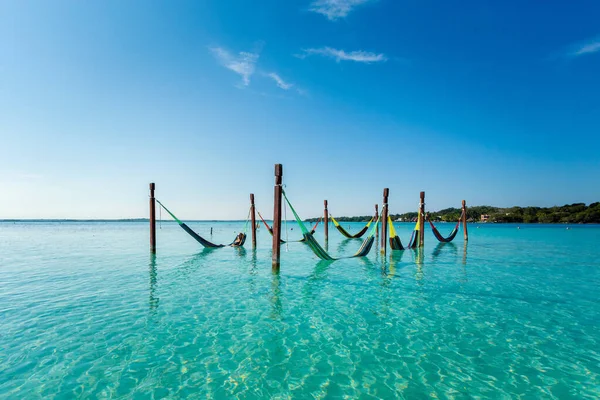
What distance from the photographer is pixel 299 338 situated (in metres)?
5.71

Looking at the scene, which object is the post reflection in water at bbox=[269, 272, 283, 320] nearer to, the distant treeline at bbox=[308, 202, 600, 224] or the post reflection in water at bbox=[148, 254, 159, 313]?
the post reflection in water at bbox=[148, 254, 159, 313]

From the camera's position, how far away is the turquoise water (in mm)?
4098

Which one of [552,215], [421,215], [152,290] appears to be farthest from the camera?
[552,215]

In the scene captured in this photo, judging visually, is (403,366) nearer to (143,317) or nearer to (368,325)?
(368,325)

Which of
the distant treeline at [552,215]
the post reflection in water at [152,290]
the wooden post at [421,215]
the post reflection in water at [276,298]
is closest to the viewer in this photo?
the post reflection in water at [276,298]

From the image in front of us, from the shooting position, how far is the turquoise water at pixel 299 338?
13.4 feet

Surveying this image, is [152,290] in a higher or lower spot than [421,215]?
lower

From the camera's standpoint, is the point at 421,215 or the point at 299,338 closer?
the point at 299,338

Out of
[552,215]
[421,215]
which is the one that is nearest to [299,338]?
[421,215]

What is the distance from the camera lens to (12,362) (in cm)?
473

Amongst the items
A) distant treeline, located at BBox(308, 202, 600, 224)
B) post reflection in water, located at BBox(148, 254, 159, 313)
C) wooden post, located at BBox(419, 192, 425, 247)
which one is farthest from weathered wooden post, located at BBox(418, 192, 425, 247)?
distant treeline, located at BBox(308, 202, 600, 224)

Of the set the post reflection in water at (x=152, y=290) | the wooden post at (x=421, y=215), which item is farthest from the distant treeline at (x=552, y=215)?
the post reflection in water at (x=152, y=290)

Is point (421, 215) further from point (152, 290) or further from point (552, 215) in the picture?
point (552, 215)

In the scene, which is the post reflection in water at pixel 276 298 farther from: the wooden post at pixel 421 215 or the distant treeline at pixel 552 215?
the distant treeline at pixel 552 215
